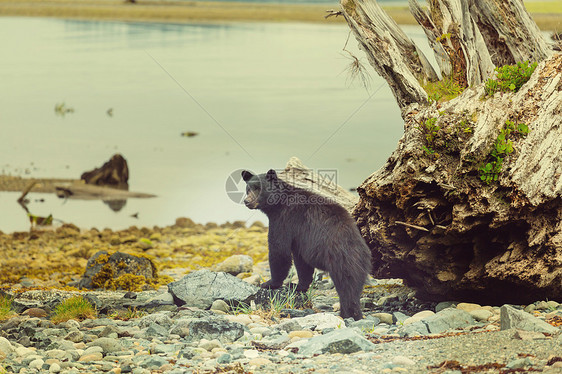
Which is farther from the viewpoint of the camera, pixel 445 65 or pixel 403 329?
pixel 445 65

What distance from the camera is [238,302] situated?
820 centimetres

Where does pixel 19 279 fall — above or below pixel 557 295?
below

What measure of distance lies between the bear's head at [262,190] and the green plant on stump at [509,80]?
9.87ft

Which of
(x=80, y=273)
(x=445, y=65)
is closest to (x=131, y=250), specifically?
(x=80, y=273)

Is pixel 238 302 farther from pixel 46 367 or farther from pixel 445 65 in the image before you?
pixel 445 65

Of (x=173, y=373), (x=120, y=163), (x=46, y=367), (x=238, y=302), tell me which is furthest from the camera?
(x=120, y=163)

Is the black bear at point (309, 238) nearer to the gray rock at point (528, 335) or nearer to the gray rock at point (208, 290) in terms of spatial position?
the gray rock at point (208, 290)

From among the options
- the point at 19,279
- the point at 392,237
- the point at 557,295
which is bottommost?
the point at 19,279

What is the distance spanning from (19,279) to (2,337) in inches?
169

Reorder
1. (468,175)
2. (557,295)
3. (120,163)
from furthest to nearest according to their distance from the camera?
(120,163) → (557,295) → (468,175)

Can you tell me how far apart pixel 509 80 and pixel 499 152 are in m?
1.26

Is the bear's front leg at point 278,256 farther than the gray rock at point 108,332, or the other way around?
the bear's front leg at point 278,256

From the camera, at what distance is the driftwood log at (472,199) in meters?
6.97

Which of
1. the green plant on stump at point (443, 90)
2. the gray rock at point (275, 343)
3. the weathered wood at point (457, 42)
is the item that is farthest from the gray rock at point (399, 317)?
the weathered wood at point (457, 42)
